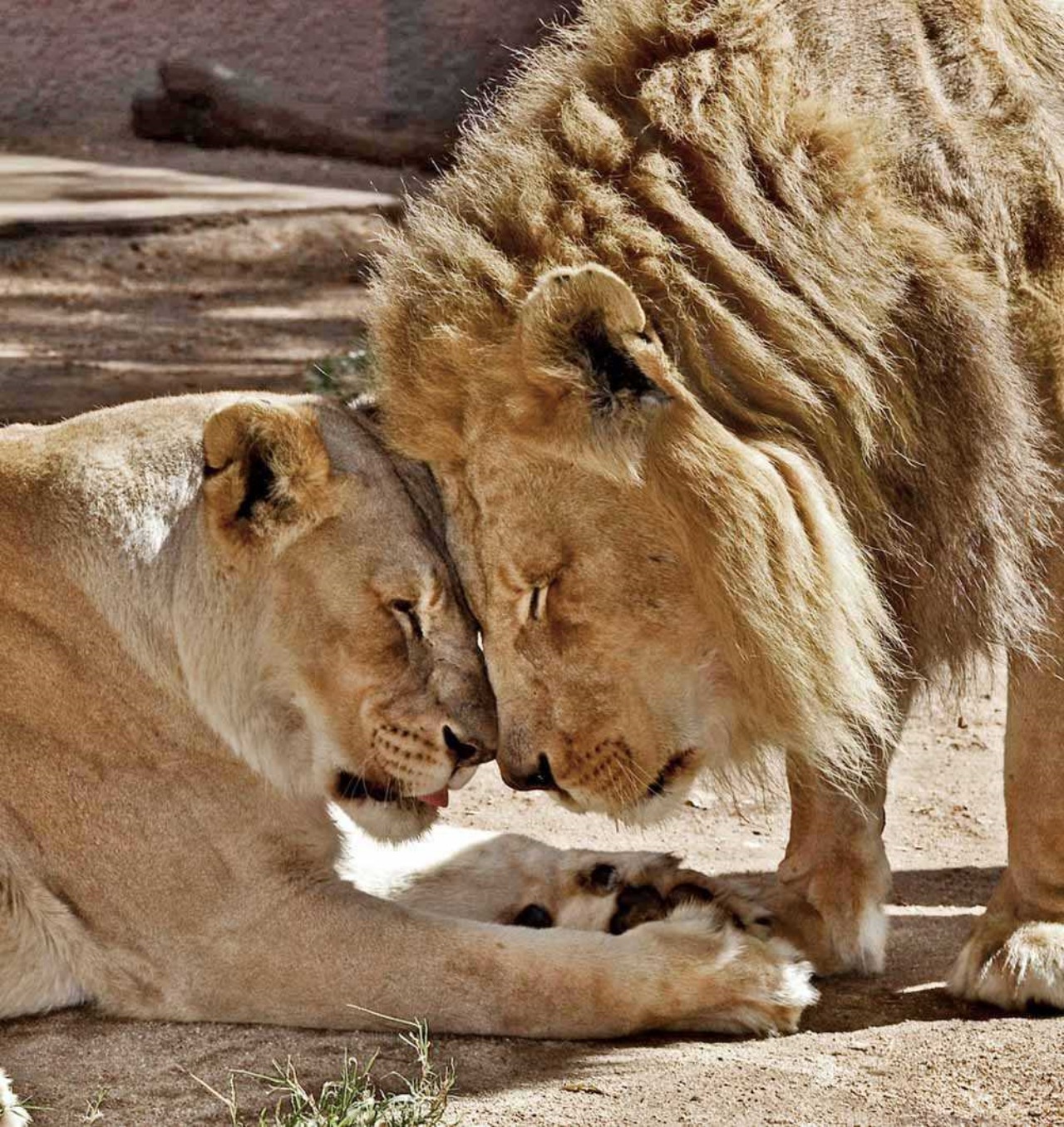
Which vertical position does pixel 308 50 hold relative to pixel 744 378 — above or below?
below

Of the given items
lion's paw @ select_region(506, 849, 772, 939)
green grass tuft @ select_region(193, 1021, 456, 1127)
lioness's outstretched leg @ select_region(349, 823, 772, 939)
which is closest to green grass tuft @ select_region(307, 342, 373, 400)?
lioness's outstretched leg @ select_region(349, 823, 772, 939)

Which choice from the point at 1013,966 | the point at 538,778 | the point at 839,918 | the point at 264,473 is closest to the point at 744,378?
the point at 538,778

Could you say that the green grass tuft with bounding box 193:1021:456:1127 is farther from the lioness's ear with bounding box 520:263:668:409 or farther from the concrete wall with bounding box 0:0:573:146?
the concrete wall with bounding box 0:0:573:146

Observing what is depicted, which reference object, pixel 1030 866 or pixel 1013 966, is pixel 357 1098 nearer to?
pixel 1013 966

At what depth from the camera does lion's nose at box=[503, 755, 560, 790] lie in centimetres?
336

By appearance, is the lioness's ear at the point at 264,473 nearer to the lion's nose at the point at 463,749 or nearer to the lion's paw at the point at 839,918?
the lion's nose at the point at 463,749

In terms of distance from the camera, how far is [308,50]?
12.0 metres

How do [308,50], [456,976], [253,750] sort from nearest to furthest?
[456,976] → [253,750] → [308,50]

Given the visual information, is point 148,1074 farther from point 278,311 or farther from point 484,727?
point 278,311

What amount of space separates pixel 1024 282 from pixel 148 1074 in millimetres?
1929

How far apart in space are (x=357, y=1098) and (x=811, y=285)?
1.42 meters

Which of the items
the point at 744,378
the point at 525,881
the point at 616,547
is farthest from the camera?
the point at 525,881

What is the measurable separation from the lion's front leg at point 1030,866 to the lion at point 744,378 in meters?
0.01

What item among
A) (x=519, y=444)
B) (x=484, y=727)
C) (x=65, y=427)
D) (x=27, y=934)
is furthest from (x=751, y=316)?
(x=27, y=934)
